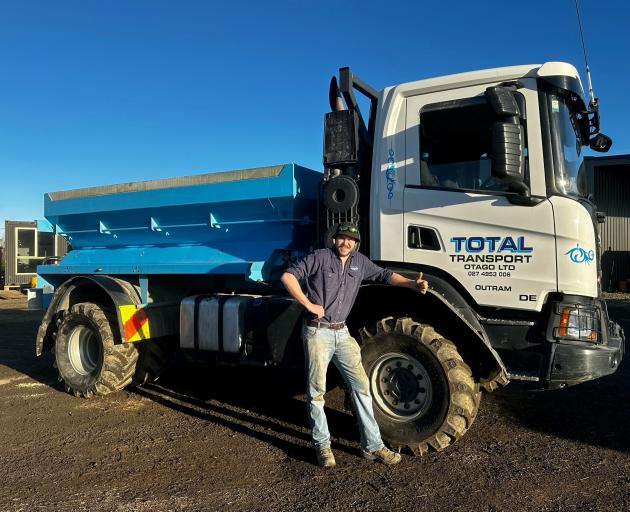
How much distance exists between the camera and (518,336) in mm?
4113

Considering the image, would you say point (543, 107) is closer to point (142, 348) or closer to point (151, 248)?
point (151, 248)

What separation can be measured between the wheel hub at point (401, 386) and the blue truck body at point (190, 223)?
148cm

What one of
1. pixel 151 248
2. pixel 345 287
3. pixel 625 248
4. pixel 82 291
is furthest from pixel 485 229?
pixel 625 248

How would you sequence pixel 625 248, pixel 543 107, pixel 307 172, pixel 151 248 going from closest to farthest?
1. pixel 543 107
2. pixel 307 172
3. pixel 151 248
4. pixel 625 248

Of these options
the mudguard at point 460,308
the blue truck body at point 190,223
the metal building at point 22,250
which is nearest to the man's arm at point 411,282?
the mudguard at point 460,308

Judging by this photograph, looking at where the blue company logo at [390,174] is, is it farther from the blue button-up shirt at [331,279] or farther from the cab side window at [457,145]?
the blue button-up shirt at [331,279]

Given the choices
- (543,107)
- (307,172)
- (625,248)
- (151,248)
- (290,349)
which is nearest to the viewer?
(543,107)

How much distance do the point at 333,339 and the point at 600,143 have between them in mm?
3120

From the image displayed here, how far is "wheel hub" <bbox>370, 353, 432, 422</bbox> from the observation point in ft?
13.9

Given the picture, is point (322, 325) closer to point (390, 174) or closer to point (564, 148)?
point (390, 174)

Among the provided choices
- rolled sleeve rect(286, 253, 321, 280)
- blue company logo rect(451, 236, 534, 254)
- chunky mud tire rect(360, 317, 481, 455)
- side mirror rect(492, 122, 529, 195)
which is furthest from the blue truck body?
side mirror rect(492, 122, 529, 195)

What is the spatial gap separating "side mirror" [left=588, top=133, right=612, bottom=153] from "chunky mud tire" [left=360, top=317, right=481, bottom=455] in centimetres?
236

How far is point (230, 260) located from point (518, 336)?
9.33 ft

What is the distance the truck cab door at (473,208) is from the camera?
13.1 feet
